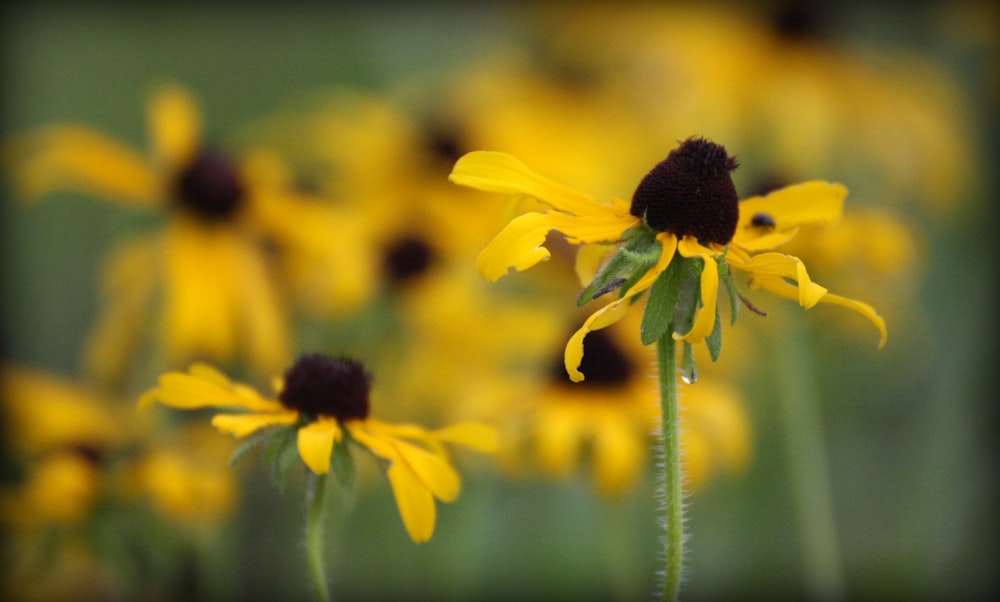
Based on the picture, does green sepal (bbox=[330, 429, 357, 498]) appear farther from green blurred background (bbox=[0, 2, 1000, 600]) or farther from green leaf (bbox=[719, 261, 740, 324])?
green blurred background (bbox=[0, 2, 1000, 600])

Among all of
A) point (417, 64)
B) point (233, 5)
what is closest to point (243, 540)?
point (417, 64)

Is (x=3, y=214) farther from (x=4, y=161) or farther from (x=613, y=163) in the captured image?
(x=613, y=163)

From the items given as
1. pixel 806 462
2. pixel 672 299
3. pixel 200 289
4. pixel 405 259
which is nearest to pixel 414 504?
pixel 672 299

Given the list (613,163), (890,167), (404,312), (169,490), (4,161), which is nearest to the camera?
(169,490)

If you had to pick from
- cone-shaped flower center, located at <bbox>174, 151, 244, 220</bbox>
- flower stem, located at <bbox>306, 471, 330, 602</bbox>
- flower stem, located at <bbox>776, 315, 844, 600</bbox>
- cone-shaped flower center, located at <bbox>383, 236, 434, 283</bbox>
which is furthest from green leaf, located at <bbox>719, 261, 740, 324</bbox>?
cone-shaped flower center, located at <bbox>383, 236, 434, 283</bbox>

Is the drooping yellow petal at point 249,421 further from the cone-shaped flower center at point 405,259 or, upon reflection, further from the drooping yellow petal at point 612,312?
the cone-shaped flower center at point 405,259

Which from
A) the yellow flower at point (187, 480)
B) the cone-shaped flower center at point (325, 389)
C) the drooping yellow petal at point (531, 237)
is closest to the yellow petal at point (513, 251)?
the drooping yellow petal at point (531, 237)
